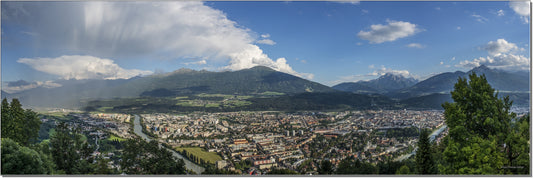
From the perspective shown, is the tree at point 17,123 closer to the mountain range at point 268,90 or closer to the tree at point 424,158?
the tree at point 424,158

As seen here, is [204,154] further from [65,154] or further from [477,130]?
[477,130]

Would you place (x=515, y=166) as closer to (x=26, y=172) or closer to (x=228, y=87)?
(x=26, y=172)

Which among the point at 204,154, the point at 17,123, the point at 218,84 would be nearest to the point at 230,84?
the point at 218,84

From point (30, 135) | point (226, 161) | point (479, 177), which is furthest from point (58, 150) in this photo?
point (479, 177)

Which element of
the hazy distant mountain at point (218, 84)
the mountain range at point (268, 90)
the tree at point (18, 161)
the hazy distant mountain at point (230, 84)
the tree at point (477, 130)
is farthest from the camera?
the hazy distant mountain at point (230, 84)

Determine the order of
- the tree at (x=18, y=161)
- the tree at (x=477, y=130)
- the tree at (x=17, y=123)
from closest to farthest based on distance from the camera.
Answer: the tree at (x=477, y=130), the tree at (x=18, y=161), the tree at (x=17, y=123)

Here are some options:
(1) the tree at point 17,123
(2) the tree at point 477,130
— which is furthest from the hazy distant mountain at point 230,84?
(2) the tree at point 477,130

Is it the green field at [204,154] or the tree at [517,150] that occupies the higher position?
the tree at [517,150]
